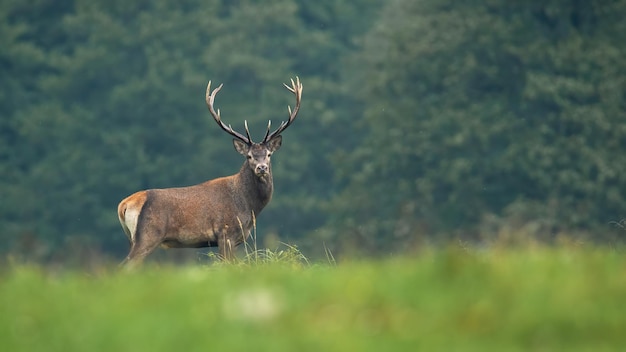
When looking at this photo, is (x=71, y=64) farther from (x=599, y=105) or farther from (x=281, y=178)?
(x=599, y=105)

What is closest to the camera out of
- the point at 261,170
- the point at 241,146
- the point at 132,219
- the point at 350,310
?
the point at 350,310

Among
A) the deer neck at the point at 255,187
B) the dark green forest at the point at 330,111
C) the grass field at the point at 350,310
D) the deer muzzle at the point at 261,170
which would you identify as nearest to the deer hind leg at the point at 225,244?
the deer neck at the point at 255,187

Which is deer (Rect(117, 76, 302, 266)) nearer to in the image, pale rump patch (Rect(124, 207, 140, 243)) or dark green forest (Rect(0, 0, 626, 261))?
pale rump patch (Rect(124, 207, 140, 243))

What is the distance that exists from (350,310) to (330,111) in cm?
3917

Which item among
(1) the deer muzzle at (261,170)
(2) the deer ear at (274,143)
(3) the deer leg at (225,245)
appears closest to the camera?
(3) the deer leg at (225,245)

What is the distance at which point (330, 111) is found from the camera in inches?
1816

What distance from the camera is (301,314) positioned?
704cm

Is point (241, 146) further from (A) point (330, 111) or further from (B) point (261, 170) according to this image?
(A) point (330, 111)

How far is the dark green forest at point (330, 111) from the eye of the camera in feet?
117

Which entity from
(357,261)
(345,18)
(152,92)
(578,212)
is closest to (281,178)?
(152,92)

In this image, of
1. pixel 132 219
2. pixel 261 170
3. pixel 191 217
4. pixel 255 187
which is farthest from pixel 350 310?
pixel 255 187

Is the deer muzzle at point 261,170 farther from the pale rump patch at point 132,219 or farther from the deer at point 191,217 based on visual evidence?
the pale rump patch at point 132,219

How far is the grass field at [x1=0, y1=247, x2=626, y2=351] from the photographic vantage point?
6695 mm

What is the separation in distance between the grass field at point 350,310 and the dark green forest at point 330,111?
73.6 ft
